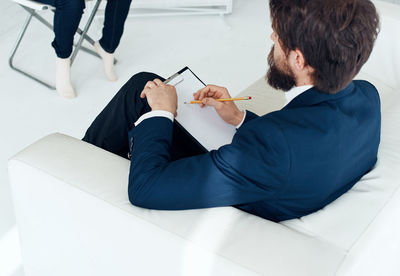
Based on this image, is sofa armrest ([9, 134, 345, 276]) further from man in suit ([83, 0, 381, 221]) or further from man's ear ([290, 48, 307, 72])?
man's ear ([290, 48, 307, 72])

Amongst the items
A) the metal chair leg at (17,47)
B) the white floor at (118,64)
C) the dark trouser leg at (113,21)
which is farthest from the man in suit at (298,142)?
the metal chair leg at (17,47)

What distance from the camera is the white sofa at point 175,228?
1005 millimetres

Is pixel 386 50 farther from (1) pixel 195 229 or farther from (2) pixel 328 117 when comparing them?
(1) pixel 195 229

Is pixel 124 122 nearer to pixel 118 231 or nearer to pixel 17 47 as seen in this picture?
pixel 118 231

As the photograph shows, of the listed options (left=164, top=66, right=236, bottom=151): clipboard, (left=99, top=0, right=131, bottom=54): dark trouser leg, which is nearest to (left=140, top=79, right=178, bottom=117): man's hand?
(left=164, top=66, right=236, bottom=151): clipboard

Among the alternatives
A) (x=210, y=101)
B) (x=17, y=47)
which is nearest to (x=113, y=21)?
(x=17, y=47)

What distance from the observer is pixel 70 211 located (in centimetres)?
122

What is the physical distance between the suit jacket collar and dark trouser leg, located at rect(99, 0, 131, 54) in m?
1.50

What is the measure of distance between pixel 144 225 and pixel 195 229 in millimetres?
113

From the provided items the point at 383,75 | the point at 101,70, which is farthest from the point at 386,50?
the point at 101,70

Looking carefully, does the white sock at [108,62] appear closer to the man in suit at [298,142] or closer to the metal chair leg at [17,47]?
the metal chair leg at [17,47]

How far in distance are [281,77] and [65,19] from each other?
4.44 ft

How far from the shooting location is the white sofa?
100 centimetres

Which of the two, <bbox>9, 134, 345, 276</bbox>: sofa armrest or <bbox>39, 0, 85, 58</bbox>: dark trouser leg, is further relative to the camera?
<bbox>39, 0, 85, 58</bbox>: dark trouser leg
